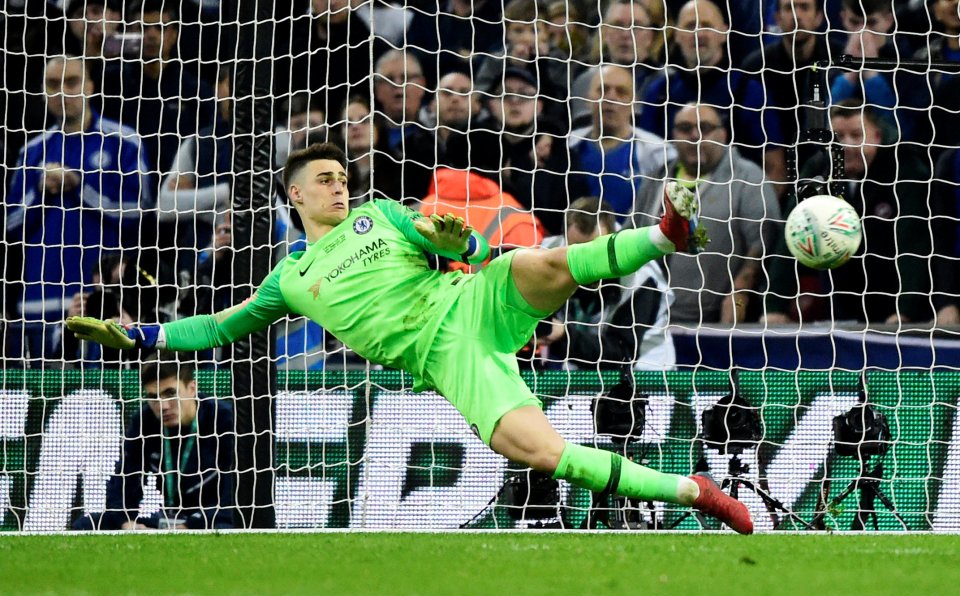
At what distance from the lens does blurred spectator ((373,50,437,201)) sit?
9398mm

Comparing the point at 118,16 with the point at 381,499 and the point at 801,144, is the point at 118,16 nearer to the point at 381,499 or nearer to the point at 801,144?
the point at 381,499

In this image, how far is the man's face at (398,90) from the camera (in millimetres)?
9445

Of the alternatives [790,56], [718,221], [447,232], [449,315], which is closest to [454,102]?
[718,221]

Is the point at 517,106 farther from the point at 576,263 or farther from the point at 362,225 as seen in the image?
the point at 576,263

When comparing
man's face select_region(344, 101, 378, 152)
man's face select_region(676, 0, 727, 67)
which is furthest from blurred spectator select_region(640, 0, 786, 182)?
man's face select_region(344, 101, 378, 152)

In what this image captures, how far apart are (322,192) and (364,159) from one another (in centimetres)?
281

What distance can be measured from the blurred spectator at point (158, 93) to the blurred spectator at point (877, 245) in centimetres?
393

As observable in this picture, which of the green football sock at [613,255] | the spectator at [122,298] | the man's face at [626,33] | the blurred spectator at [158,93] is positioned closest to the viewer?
the green football sock at [613,255]

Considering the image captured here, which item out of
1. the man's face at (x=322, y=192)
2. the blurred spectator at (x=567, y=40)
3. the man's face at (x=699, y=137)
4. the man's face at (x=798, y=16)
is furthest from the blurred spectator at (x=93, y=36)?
the man's face at (x=798, y=16)

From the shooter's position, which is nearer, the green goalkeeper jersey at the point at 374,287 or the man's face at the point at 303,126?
the green goalkeeper jersey at the point at 374,287

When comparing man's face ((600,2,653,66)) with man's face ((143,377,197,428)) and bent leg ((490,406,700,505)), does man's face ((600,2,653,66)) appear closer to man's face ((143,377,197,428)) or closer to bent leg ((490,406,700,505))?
man's face ((143,377,197,428))

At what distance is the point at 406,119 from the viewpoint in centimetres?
955

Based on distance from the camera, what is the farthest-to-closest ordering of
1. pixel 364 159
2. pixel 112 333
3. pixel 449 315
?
pixel 364 159
pixel 112 333
pixel 449 315

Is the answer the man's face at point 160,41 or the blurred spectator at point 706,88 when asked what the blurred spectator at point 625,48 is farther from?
the man's face at point 160,41
